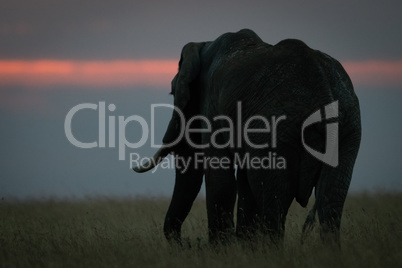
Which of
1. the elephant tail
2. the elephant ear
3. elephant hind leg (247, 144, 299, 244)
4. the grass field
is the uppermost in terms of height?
the elephant ear

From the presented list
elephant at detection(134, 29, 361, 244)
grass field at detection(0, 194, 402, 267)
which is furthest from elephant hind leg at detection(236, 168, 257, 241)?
grass field at detection(0, 194, 402, 267)

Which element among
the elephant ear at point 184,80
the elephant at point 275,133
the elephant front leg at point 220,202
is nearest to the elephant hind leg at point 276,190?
the elephant at point 275,133

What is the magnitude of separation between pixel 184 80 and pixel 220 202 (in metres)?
1.88

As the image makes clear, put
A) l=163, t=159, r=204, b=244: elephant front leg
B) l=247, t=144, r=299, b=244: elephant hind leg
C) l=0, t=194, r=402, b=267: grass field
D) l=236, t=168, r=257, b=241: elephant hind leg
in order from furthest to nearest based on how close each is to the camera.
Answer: l=163, t=159, r=204, b=244: elephant front leg < l=236, t=168, r=257, b=241: elephant hind leg < l=247, t=144, r=299, b=244: elephant hind leg < l=0, t=194, r=402, b=267: grass field

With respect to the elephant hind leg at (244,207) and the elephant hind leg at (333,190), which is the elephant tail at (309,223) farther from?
the elephant hind leg at (244,207)

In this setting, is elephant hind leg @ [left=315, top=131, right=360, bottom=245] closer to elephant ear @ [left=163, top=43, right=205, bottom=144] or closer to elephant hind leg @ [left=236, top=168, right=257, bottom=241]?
elephant hind leg @ [left=236, top=168, right=257, bottom=241]

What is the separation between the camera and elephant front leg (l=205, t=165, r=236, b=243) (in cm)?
1296

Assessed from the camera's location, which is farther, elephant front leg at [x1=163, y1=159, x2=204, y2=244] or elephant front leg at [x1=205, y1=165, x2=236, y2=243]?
elephant front leg at [x1=163, y1=159, x2=204, y2=244]

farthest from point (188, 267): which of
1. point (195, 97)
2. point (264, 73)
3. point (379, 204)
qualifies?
point (379, 204)

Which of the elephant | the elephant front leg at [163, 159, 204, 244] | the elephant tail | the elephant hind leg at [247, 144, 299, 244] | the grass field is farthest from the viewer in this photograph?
the elephant front leg at [163, 159, 204, 244]

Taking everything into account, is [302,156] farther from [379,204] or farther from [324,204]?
[379,204]

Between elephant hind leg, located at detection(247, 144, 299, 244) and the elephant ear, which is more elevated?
the elephant ear

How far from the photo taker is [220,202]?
13.1m

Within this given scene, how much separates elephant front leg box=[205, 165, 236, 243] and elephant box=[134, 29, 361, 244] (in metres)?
0.01
